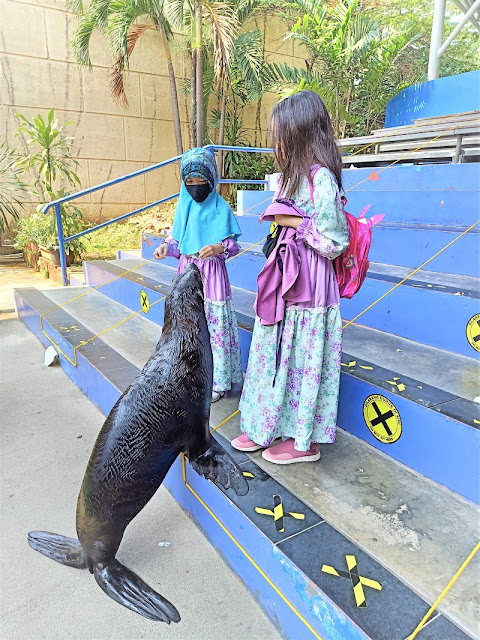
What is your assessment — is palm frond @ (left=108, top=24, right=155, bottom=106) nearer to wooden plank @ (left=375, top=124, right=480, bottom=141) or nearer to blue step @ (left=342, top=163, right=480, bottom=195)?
wooden plank @ (left=375, top=124, right=480, bottom=141)

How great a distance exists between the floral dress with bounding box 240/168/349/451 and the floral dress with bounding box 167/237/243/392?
1.60ft

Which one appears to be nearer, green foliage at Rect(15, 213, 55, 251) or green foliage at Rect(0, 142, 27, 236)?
green foliage at Rect(0, 142, 27, 236)

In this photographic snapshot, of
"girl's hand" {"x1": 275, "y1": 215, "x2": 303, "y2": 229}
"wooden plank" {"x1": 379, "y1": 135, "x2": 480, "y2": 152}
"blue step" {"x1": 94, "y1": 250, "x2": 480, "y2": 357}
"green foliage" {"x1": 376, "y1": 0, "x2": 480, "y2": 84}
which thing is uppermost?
"green foliage" {"x1": 376, "y1": 0, "x2": 480, "y2": 84}

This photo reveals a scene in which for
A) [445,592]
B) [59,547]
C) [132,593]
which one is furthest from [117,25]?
[445,592]

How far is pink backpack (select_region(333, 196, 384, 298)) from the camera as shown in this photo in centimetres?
169

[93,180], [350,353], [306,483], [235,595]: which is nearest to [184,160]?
[350,353]

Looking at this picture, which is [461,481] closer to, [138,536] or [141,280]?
[138,536]

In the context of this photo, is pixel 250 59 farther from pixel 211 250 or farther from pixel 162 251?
pixel 211 250

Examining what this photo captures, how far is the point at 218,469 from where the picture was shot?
5.51 ft

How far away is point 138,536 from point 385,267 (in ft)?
7.75

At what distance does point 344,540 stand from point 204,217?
5.13 feet

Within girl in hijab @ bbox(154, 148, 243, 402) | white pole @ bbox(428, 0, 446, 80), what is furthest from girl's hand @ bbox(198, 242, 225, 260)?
white pole @ bbox(428, 0, 446, 80)

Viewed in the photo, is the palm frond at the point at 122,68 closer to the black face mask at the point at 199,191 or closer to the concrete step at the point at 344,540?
the black face mask at the point at 199,191

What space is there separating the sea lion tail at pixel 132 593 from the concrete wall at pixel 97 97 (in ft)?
Result: 26.4
